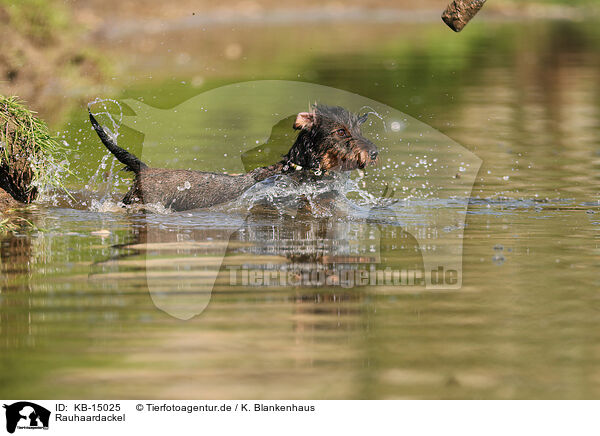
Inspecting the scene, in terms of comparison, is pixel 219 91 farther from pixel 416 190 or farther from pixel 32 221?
pixel 32 221

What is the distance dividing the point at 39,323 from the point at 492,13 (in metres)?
47.7

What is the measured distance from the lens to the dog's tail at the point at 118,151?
11258 millimetres

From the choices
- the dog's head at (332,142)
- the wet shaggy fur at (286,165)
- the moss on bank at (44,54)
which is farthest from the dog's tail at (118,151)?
the moss on bank at (44,54)

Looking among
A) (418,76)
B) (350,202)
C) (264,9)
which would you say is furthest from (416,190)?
(264,9)

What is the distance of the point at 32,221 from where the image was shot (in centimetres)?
1084

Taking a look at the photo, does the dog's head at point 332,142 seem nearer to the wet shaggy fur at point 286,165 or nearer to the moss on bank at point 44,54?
the wet shaggy fur at point 286,165

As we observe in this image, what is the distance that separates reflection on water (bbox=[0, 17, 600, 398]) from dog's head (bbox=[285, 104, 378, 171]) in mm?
568

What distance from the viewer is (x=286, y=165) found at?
11469 mm

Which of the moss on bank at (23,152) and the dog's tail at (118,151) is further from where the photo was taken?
the dog's tail at (118,151)
